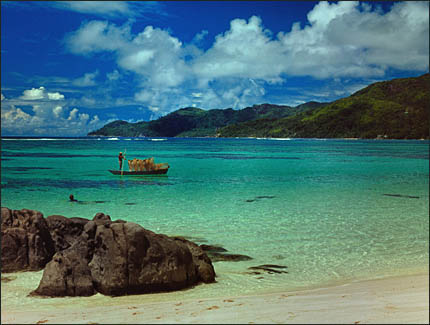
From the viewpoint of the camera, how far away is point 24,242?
9.55m

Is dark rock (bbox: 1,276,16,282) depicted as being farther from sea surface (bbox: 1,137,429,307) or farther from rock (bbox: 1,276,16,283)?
sea surface (bbox: 1,137,429,307)

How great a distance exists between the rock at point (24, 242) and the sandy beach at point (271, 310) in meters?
2.33

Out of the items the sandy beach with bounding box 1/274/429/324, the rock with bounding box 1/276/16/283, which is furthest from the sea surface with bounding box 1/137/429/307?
the sandy beach with bounding box 1/274/429/324

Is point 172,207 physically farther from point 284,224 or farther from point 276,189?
point 276,189

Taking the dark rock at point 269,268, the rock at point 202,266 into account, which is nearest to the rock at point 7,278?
the rock at point 202,266

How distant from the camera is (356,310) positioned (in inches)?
241

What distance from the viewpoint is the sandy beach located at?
5809 millimetres

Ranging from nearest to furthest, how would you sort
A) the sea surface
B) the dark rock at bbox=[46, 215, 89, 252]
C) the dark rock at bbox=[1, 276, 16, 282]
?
1. the dark rock at bbox=[1, 276, 16, 282]
2. the sea surface
3. the dark rock at bbox=[46, 215, 89, 252]

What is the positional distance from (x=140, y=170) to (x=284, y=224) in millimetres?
23444

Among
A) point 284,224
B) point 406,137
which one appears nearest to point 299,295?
point 284,224

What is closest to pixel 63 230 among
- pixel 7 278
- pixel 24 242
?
pixel 24 242

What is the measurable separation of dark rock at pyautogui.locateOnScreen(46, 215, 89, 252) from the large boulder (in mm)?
1842

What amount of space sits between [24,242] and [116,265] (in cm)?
313

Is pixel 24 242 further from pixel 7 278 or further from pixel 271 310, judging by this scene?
pixel 271 310
